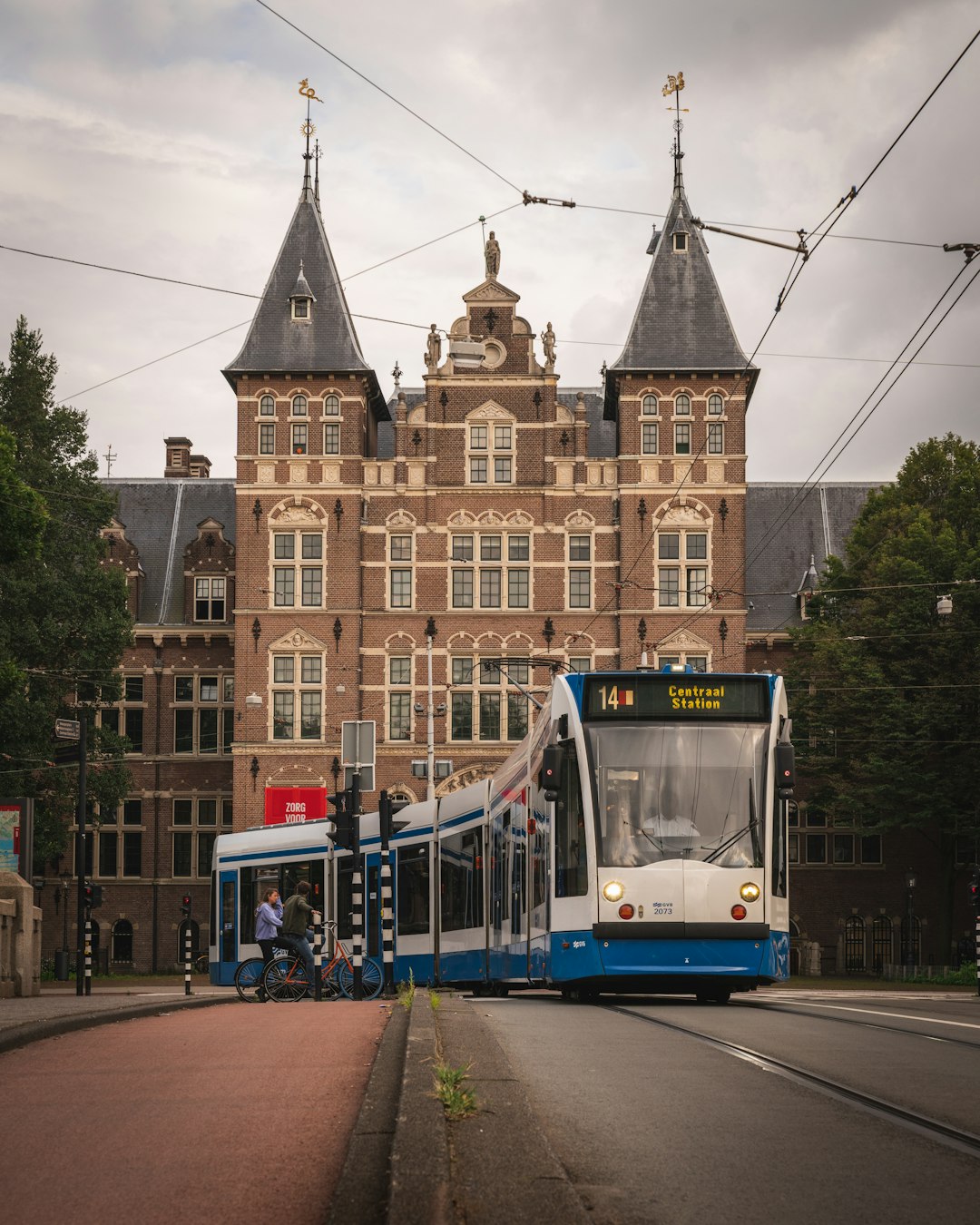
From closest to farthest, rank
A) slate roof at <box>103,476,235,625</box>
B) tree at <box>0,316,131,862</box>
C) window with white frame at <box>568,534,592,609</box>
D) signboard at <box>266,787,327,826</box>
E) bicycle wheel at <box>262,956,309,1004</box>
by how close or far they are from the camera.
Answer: bicycle wheel at <box>262,956,309,1004</box> < tree at <box>0,316,131,862</box> < signboard at <box>266,787,327,826</box> < window with white frame at <box>568,534,592,609</box> < slate roof at <box>103,476,235,625</box>

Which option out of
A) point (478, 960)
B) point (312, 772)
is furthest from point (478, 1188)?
point (312, 772)

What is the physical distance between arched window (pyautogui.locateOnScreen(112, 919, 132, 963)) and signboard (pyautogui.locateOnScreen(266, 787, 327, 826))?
843 centimetres

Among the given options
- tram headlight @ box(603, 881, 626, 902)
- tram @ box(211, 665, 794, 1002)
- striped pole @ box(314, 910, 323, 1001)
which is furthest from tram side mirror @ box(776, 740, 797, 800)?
striped pole @ box(314, 910, 323, 1001)

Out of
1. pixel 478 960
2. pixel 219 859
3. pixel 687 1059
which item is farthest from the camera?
pixel 219 859

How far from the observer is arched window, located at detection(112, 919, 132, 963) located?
5628cm

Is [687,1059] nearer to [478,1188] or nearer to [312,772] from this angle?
[478,1188]

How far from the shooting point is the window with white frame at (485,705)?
5212 centimetres

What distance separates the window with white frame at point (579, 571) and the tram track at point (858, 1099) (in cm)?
4029

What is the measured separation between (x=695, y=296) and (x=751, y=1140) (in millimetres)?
47781

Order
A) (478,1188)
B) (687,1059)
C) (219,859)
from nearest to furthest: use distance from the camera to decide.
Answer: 1. (478,1188)
2. (687,1059)
3. (219,859)

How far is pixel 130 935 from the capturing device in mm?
56375

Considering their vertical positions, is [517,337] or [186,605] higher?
[517,337]

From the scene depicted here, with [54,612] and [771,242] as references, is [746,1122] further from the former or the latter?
[54,612]

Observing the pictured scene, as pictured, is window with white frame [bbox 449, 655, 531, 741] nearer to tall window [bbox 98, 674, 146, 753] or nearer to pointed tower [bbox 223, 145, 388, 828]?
pointed tower [bbox 223, 145, 388, 828]
